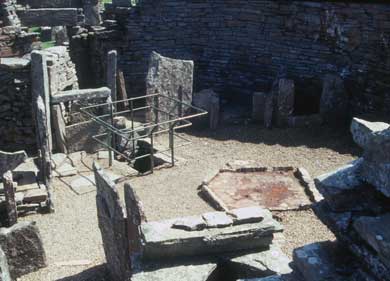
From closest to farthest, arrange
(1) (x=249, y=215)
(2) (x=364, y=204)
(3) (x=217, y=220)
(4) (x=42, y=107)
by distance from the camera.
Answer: (2) (x=364, y=204), (3) (x=217, y=220), (1) (x=249, y=215), (4) (x=42, y=107)

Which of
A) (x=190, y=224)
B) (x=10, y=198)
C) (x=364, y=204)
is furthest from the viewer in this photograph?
(x=10, y=198)

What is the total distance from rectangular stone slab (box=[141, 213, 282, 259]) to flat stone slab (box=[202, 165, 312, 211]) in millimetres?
3257

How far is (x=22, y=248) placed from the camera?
7.10m

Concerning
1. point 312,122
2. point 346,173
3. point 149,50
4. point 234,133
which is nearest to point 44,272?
point 346,173

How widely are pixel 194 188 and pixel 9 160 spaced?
3553 millimetres

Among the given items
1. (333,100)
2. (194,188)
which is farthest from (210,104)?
(194,188)

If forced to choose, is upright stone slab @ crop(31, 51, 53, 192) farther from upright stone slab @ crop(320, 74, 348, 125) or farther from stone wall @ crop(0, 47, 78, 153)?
upright stone slab @ crop(320, 74, 348, 125)

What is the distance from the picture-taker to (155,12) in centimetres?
1408

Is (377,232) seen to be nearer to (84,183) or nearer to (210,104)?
(84,183)

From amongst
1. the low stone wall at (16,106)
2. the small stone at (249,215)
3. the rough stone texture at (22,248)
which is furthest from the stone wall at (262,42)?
the rough stone texture at (22,248)

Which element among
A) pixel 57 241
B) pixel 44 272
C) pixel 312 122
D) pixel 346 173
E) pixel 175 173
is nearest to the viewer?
Answer: pixel 346 173

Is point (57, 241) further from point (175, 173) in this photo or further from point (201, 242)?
point (201, 242)

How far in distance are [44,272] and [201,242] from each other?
3235mm

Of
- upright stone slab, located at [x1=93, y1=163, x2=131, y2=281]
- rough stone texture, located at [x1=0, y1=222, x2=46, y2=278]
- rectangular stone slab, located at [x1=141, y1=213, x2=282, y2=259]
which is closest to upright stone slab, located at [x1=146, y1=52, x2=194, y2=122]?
rough stone texture, located at [x1=0, y1=222, x2=46, y2=278]
